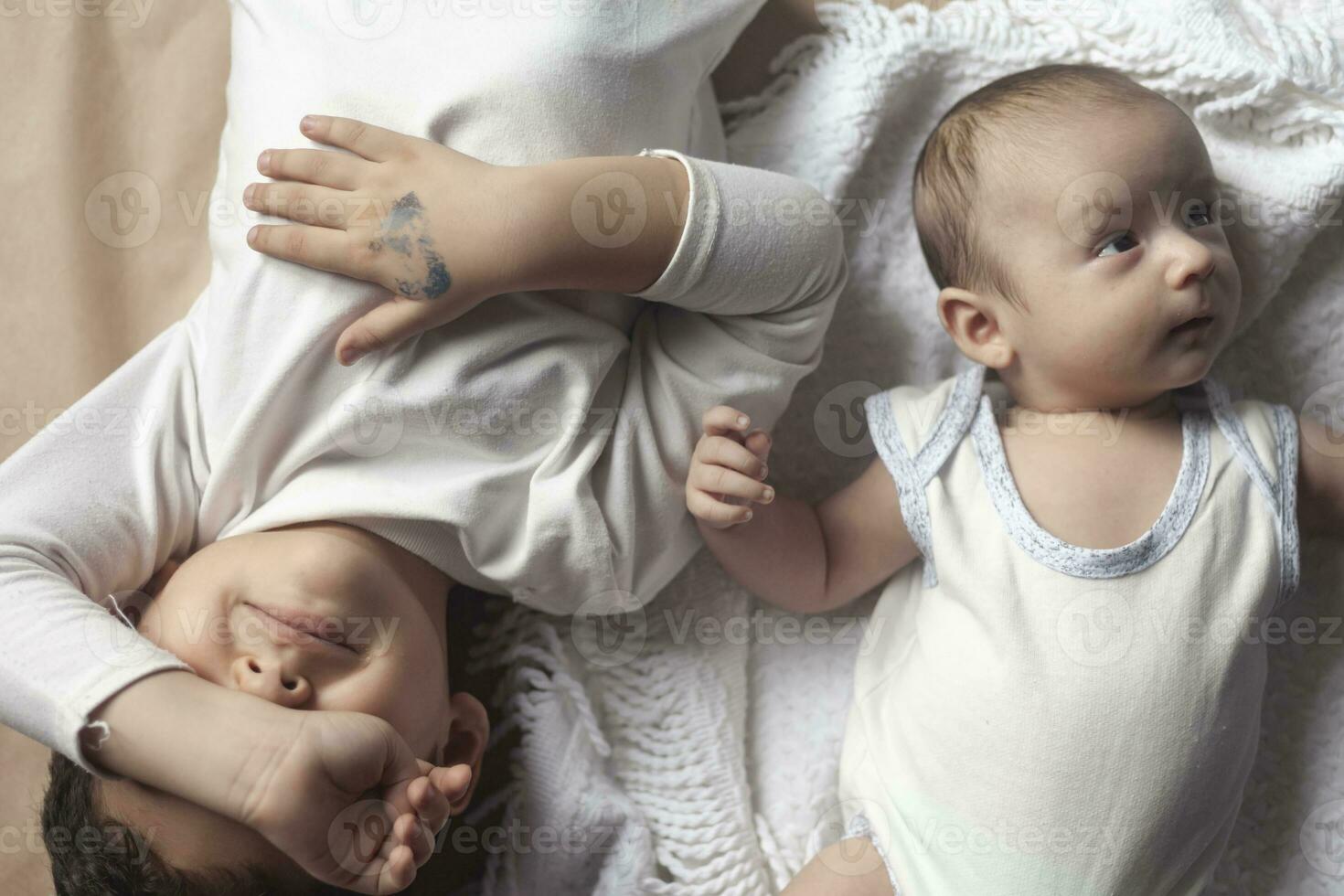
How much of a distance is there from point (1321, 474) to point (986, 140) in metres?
0.45

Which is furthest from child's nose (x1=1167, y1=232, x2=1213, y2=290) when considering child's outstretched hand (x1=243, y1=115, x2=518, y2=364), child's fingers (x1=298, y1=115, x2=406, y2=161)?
child's fingers (x1=298, y1=115, x2=406, y2=161)

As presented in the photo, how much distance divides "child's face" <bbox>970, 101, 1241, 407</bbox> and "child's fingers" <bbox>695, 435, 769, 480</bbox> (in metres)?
0.28

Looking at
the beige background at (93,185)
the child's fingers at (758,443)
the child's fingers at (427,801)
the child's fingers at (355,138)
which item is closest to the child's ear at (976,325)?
the child's fingers at (758,443)

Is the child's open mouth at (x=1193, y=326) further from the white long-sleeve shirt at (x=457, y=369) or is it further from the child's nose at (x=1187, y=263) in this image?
the white long-sleeve shirt at (x=457, y=369)

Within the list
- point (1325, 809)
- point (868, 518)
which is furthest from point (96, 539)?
point (1325, 809)

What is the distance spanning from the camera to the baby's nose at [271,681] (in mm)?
896

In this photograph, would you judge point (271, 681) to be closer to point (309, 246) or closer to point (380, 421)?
point (380, 421)

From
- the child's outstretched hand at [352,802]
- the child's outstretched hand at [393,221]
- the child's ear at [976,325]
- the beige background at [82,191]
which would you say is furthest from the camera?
the beige background at [82,191]

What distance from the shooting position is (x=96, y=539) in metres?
0.99

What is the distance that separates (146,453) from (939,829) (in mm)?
801

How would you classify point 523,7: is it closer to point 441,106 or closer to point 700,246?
point 441,106

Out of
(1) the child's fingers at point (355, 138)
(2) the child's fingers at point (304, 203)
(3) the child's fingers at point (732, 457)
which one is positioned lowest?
(3) the child's fingers at point (732, 457)

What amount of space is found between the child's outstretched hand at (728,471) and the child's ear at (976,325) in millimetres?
220

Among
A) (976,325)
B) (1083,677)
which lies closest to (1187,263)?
(976,325)
